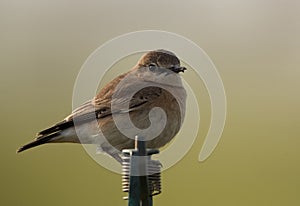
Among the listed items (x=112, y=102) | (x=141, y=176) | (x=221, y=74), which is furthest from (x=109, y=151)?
(x=221, y=74)

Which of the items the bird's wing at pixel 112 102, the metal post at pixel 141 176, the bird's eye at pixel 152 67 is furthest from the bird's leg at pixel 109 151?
the metal post at pixel 141 176

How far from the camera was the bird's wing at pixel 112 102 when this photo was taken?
9.62 feet

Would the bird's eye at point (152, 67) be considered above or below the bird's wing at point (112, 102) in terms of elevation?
above

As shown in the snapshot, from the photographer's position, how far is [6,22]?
511 cm

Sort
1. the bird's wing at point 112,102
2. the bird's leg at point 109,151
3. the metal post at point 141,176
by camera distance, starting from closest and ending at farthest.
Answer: the metal post at point 141,176, the bird's leg at point 109,151, the bird's wing at point 112,102

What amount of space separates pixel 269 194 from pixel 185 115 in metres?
1.70

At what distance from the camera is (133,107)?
3.00 metres

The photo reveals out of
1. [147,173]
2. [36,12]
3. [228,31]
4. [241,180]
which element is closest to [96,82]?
[147,173]

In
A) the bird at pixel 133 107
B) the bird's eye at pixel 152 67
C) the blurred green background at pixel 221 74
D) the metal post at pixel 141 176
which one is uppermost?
the blurred green background at pixel 221 74

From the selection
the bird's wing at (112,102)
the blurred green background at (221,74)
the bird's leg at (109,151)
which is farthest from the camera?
the blurred green background at (221,74)

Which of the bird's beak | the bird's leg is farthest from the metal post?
the bird's beak

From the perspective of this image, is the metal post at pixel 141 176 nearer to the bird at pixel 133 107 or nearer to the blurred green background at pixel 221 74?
the bird at pixel 133 107

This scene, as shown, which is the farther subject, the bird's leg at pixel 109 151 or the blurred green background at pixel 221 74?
the blurred green background at pixel 221 74

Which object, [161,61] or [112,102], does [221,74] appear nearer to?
[161,61]
